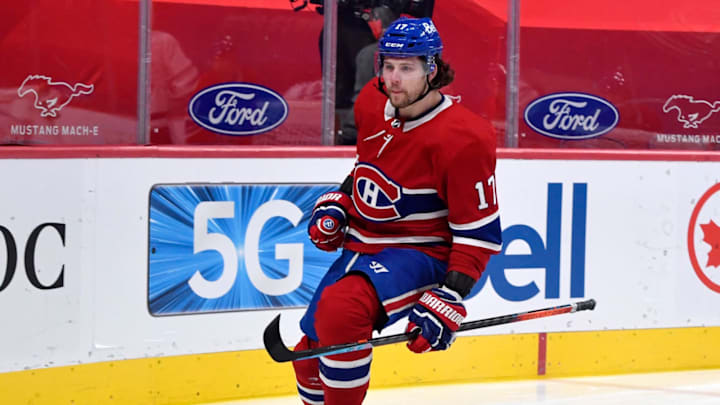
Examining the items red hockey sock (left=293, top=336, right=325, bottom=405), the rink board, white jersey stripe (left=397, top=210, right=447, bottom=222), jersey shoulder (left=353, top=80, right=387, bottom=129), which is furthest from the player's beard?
A: the rink board

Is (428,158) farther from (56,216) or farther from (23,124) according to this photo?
(23,124)

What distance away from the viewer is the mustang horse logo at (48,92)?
3.92 m

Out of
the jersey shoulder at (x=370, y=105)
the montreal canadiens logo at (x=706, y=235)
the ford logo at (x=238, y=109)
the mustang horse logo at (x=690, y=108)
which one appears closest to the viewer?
the jersey shoulder at (x=370, y=105)

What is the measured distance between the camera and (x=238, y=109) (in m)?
4.42

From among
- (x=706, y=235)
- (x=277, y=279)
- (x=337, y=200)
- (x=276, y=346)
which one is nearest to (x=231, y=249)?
(x=277, y=279)

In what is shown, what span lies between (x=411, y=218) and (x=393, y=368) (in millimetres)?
1543

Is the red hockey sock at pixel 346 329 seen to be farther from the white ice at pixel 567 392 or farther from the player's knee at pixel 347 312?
the white ice at pixel 567 392

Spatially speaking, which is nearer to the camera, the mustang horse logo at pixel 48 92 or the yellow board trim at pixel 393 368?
the yellow board trim at pixel 393 368

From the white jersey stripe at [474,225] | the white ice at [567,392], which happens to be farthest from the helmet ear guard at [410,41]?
the white ice at [567,392]

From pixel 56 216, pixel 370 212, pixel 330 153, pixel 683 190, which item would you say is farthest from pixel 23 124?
pixel 683 190

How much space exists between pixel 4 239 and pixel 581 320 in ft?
7.34

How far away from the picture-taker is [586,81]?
195 inches

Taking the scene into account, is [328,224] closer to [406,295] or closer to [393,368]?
[406,295]

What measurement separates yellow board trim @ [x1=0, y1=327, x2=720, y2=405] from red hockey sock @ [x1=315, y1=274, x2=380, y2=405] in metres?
1.19
